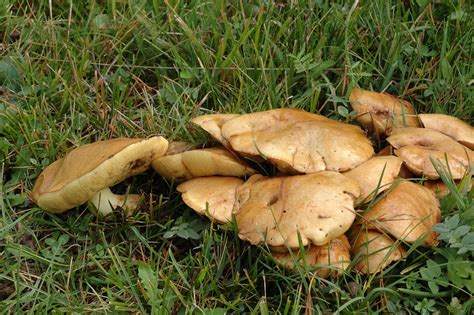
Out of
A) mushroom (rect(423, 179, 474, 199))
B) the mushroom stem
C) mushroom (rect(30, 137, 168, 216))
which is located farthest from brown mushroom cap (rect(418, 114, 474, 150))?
the mushroom stem

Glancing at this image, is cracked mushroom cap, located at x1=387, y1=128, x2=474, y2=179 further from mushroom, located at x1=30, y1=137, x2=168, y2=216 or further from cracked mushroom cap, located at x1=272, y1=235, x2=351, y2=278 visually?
mushroom, located at x1=30, y1=137, x2=168, y2=216

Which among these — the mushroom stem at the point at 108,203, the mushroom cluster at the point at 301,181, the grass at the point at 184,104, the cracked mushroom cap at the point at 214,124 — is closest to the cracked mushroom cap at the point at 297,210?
the mushroom cluster at the point at 301,181

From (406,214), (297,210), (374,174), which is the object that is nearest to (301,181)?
(297,210)

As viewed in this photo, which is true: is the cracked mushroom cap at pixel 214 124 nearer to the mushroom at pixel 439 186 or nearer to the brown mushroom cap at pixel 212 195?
the brown mushroom cap at pixel 212 195

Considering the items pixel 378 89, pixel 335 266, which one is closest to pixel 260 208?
pixel 335 266

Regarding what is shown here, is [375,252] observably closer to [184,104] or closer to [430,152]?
[430,152]

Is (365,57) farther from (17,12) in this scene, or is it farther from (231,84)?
(17,12)
